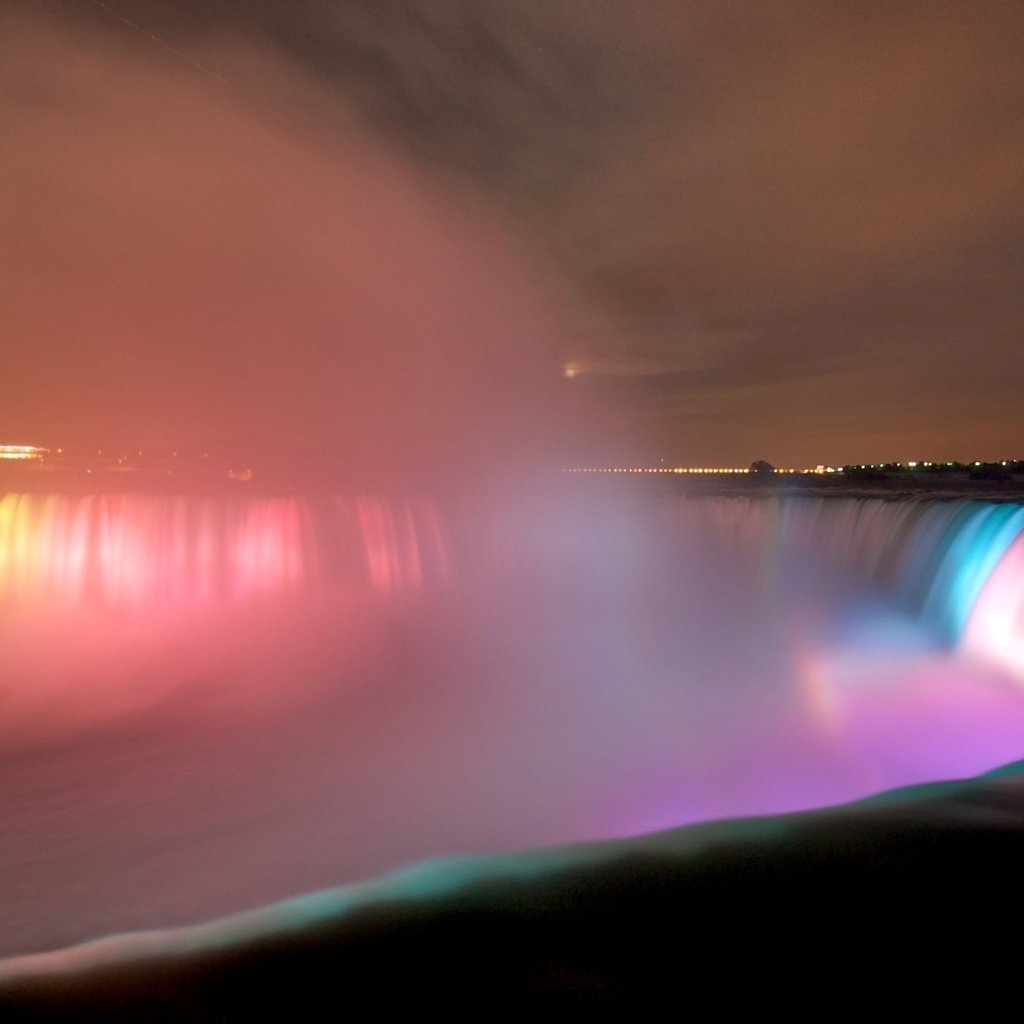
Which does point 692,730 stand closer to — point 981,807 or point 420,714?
point 420,714

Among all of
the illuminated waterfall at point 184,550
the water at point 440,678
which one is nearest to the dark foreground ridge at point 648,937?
the water at point 440,678

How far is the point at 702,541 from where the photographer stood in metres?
18.8

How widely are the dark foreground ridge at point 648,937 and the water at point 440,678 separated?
1743 millimetres

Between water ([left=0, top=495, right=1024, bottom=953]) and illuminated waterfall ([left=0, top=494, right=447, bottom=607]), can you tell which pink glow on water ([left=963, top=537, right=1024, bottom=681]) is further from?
illuminated waterfall ([left=0, top=494, right=447, bottom=607])

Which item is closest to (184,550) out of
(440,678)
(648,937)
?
(440,678)

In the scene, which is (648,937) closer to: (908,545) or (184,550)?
(908,545)

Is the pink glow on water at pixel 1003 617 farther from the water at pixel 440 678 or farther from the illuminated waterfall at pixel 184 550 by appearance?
the illuminated waterfall at pixel 184 550

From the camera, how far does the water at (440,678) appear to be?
5.50 metres

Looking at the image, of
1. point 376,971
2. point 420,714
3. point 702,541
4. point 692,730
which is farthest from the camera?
point 702,541

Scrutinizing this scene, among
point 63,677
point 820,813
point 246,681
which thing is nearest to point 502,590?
point 246,681

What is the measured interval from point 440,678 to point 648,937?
30.0ft

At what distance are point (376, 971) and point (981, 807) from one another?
2707mm

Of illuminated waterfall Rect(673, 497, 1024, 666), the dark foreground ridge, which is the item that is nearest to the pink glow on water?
illuminated waterfall Rect(673, 497, 1024, 666)

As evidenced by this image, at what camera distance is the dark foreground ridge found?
81.9 inches
